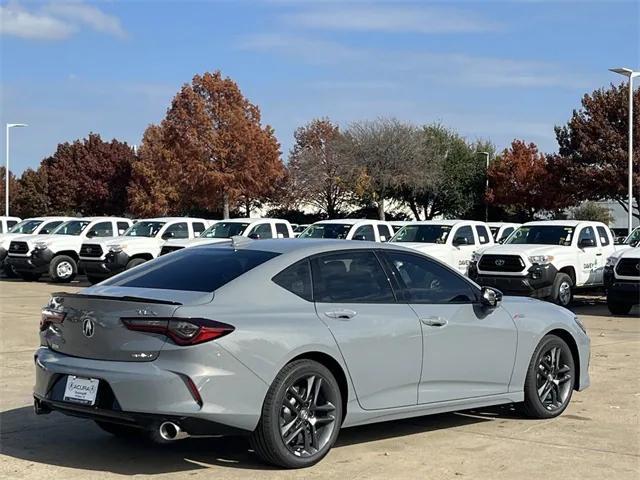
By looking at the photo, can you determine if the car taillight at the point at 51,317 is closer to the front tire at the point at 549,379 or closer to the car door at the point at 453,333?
the car door at the point at 453,333

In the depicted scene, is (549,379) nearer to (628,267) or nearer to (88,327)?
(88,327)

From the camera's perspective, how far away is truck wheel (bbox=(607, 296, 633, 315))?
58.2 feet

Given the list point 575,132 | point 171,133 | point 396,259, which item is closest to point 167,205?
point 171,133

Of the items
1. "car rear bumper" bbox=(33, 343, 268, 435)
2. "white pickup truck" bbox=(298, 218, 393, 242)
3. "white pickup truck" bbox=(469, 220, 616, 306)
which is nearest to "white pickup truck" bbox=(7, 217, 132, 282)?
"white pickup truck" bbox=(298, 218, 393, 242)

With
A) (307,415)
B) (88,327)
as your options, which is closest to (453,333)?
(307,415)

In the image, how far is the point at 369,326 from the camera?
21.4 feet

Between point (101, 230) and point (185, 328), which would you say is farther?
point (101, 230)

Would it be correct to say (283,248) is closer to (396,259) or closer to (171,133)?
(396,259)

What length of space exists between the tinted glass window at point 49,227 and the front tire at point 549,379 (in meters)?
22.9

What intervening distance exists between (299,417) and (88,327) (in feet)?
5.00

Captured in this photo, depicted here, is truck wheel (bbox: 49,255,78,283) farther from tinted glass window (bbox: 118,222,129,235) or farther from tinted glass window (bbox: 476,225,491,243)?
tinted glass window (bbox: 476,225,491,243)

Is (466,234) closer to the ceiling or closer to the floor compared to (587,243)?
closer to the ceiling

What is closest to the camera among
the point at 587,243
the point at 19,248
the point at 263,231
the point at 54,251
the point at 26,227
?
the point at 587,243

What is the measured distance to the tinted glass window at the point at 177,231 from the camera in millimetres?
25438
